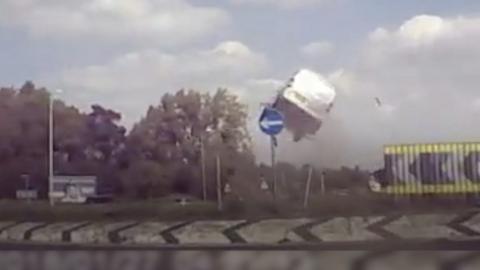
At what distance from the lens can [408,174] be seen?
169 feet

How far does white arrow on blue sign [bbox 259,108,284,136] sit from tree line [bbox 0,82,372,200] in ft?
149

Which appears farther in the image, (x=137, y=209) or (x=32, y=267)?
(x=137, y=209)

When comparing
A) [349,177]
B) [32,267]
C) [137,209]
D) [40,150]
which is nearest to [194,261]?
[32,267]

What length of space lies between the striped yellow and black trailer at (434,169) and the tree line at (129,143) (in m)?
32.6

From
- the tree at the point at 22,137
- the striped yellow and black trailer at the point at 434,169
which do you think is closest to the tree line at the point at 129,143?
the tree at the point at 22,137

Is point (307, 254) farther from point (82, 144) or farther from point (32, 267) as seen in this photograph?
point (82, 144)

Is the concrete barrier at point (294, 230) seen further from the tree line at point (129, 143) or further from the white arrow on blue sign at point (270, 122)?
the tree line at point (129, 143)

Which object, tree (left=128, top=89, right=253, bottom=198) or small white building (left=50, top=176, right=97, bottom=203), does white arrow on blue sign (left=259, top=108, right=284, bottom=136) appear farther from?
tree (left=128, top=89, right=253, bottom=198)

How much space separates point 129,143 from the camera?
107438mm

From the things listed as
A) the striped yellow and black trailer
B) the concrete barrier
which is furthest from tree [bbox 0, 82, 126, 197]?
the concrete barrier

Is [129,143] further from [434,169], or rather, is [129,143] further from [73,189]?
[434,169]

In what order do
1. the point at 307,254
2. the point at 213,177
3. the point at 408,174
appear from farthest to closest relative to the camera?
1. the point at 213,177
2. the point at 408,174
3. the point at 307,254

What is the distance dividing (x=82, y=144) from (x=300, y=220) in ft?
254

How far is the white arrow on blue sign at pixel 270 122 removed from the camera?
37031mm
